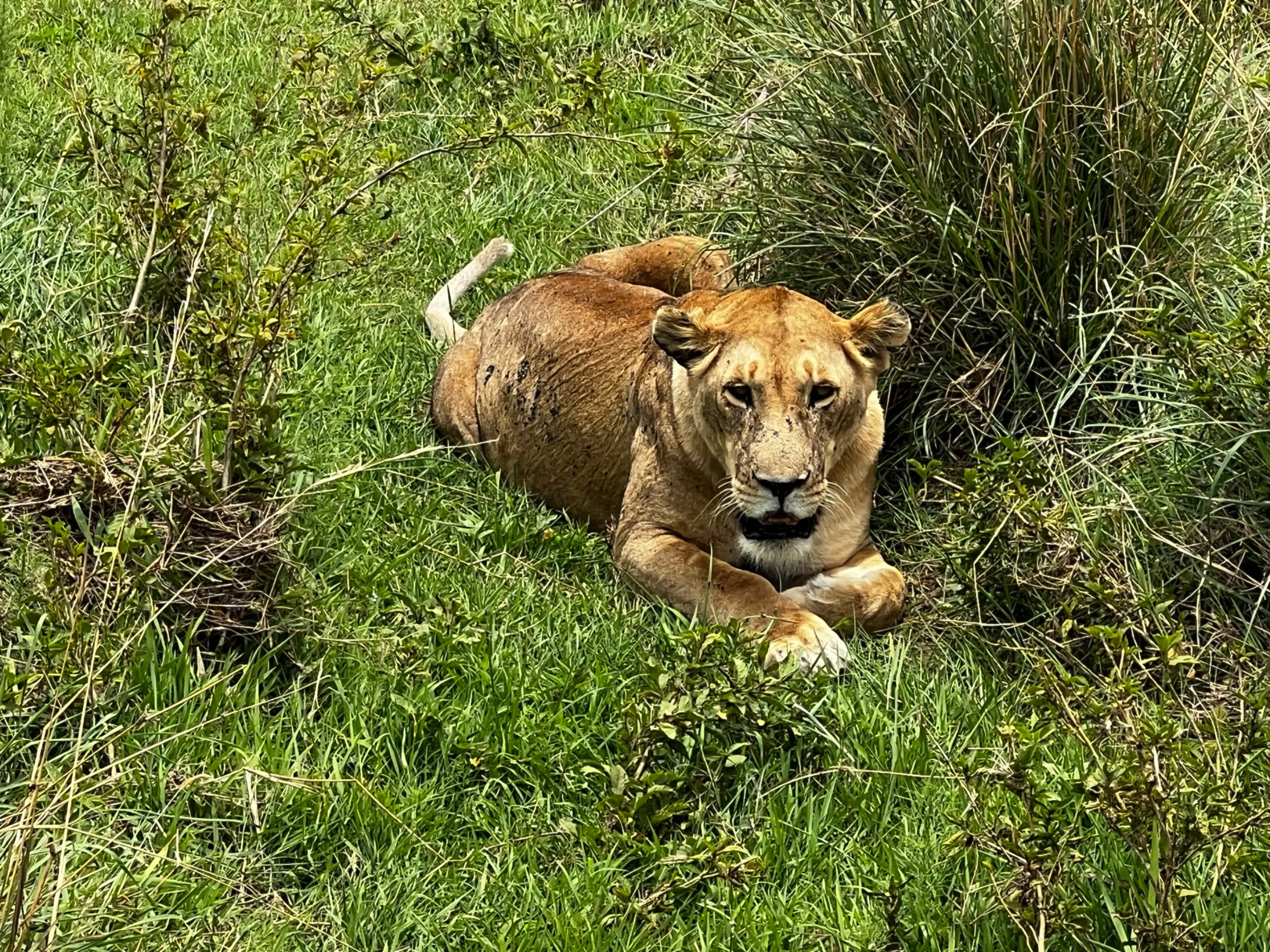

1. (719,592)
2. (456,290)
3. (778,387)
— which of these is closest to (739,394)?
(778,387)

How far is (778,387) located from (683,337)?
0.38 meters

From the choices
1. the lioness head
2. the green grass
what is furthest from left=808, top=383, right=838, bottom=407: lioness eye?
the green grass

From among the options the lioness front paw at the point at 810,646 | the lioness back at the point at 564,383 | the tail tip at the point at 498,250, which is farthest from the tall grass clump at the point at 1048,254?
the tail tip at the point at 498,250

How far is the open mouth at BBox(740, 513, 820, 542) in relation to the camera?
5438 millimetres

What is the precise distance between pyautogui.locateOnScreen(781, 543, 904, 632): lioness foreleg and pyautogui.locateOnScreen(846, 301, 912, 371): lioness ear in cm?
66

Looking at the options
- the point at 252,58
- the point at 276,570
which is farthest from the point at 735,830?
the point at 252,58

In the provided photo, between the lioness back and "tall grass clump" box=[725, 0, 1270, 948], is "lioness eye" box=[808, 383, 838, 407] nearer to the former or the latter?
"tall grass clump" box=[725, 0, 1270, 948]

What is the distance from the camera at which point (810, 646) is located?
5.14 m

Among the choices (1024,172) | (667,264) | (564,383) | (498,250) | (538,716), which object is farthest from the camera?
(498,250)

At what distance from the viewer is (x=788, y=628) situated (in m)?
5.25

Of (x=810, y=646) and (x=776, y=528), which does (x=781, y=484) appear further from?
(x=810, y=646)

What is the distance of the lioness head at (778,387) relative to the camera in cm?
521

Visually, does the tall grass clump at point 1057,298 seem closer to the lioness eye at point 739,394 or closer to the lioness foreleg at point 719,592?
the lioness foreleg at point 719,592

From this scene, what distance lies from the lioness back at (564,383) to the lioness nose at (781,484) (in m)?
1.04
